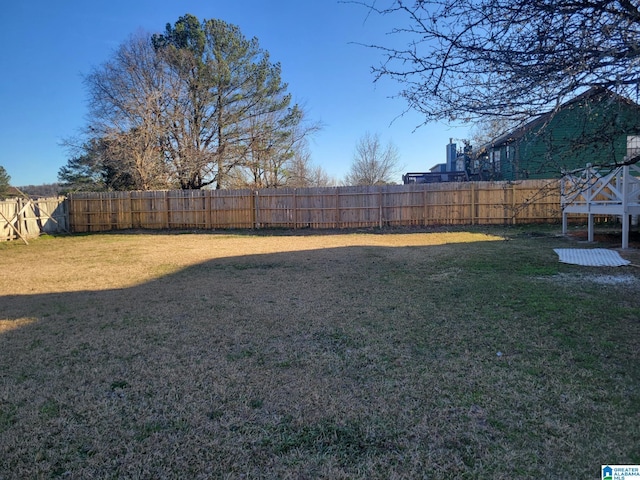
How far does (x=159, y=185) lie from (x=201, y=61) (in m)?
7.07

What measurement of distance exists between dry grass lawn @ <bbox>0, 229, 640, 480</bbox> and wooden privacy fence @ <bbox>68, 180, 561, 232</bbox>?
413 inches

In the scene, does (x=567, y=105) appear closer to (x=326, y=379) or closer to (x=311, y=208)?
Result: (x=326, y=379)

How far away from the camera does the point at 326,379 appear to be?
109 inches


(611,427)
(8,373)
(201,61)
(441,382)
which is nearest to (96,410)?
(8,373)

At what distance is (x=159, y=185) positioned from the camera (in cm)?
2067

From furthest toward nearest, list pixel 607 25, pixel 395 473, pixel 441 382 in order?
pixel 441 382 < pixel 607 25 < pixel 395 473

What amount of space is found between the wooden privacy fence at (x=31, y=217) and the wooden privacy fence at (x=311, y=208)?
87 cm

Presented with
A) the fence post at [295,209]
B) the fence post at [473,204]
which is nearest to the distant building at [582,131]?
the fence post at [473,204]

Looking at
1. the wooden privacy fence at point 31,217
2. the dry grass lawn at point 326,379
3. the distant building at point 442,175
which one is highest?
the distant building at point 442,175

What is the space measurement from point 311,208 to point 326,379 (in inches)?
576

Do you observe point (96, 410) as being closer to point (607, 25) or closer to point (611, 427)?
point (611, 427)

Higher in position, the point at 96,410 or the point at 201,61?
the point at 201,61

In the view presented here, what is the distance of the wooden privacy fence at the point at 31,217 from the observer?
45.4 feet

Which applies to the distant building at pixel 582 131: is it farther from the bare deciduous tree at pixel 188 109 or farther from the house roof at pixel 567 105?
the bare deciduous tree at pixel 188 109
